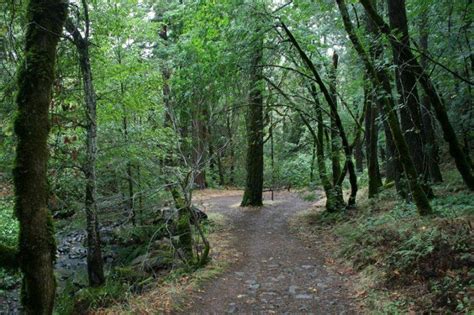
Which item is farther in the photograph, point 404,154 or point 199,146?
point 199,146

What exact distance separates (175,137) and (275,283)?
3704 millimetres

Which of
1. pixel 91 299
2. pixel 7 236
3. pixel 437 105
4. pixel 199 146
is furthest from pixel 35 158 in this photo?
pixel 7 236

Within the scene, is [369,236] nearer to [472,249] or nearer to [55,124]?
[472,249]

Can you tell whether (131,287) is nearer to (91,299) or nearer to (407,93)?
(91,299)

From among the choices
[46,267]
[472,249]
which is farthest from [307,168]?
[46,267]

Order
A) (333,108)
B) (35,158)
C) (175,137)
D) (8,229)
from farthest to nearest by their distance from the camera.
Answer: (8,229) → (333,108) → (175,137) → (35,158)

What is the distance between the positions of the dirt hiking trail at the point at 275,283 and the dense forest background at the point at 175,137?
68 cm

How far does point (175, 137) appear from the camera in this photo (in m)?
8.26

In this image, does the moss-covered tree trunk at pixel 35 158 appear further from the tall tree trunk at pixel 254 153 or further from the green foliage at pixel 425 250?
the tall tree trunk at pixel 254 153

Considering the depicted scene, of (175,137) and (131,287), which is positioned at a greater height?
(175,137)

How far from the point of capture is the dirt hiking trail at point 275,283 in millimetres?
5531

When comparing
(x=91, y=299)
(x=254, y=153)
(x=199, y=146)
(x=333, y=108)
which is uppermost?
(x=333, y=108)

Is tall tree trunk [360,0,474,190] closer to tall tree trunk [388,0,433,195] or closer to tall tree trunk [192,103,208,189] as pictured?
tall tree trunk [388,0,433,195]

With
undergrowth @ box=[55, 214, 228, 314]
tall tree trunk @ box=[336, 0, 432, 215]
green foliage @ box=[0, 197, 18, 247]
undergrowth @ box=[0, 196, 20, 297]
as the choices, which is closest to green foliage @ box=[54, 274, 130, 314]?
undergrowth @ box=[55, 214, 228, 314]
